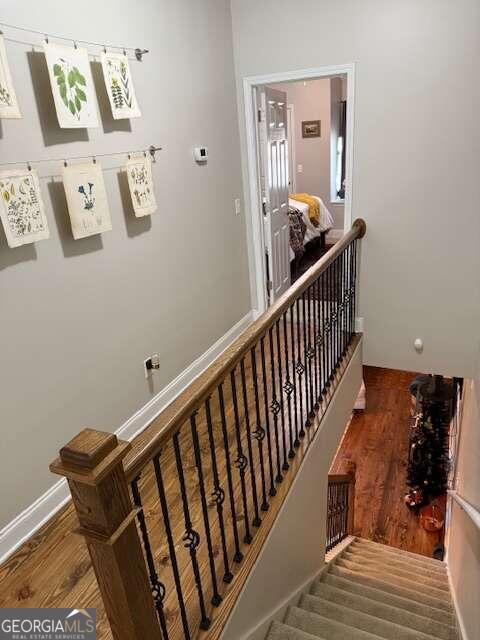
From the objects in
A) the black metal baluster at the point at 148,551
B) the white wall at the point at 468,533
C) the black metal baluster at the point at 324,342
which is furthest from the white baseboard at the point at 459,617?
the black metal baluster at the point at 148,551

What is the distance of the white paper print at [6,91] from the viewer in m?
1.79

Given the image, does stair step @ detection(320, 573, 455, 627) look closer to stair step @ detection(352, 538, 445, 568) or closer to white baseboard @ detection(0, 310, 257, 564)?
stair step @ detection(352, 538, 445, 568)

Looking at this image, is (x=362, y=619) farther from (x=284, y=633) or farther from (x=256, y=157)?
(x=256, y=157)

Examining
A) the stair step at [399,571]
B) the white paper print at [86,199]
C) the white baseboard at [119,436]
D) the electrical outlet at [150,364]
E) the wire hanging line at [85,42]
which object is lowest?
the stair step at [399,571]

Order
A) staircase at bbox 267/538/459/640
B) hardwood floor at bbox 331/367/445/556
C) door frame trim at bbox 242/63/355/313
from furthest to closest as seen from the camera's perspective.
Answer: hardwood floor at bbox 331/367/445/556 → door frame trim at bbox 242/63/355/313 → staircase at bbox 267/538/459/640

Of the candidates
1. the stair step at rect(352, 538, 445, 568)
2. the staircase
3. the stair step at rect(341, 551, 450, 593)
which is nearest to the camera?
the staircase

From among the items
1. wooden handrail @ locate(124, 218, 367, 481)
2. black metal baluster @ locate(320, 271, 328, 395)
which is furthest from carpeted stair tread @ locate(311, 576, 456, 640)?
wooden handrail @ locate(124, 218, 367, 481)

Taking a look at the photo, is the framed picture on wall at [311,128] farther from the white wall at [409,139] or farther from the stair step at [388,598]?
the stair step at [388,598]

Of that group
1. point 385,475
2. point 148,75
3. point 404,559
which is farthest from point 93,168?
point 385,475

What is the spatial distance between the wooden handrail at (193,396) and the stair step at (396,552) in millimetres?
3429

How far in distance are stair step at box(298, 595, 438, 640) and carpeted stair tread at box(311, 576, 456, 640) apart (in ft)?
0.16

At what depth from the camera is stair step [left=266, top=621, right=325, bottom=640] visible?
2.18 m

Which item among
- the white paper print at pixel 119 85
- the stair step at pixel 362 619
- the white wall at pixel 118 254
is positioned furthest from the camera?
the stair step at pixel 362 619

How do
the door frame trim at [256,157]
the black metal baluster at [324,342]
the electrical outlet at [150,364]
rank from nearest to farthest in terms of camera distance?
the electrical outlet at [150,364], the black metal baluster at [324,342], the door frame trim at [256,157]
